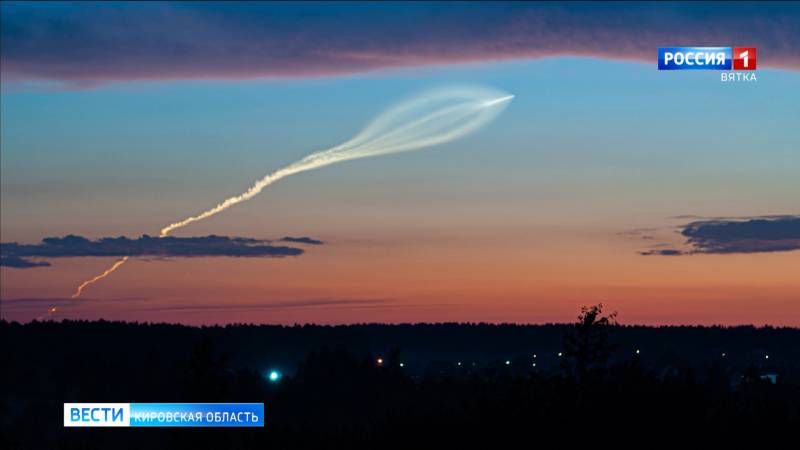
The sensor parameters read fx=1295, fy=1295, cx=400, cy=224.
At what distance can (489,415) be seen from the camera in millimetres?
52469

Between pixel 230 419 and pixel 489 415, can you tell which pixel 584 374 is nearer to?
pixel 489 415

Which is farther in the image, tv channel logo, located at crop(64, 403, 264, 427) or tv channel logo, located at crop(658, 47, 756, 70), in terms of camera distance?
tv channel logo, located at crop(64, 403, 264, 427)

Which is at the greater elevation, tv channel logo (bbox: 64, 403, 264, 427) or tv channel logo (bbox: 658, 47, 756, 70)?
tv channel logo (bbox: 658, 47, 756, 70)

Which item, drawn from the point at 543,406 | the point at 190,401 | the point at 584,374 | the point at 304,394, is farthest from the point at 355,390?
the point at 543,406

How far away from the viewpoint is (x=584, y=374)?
63.9 metres

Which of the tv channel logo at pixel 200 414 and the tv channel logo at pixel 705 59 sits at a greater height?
the tv channel logo at pixel 705 59

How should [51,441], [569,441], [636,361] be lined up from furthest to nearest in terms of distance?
1. [51,441]
2. [636,361]
3. [569,441]

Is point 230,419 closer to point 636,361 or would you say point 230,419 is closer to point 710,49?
point 636,361

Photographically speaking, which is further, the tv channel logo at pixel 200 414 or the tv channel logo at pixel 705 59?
the tv channel logo at pixel 200 414

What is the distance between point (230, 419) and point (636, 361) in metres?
48.3

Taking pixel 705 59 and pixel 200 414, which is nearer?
pixel 705 59

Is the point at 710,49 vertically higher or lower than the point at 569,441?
higher

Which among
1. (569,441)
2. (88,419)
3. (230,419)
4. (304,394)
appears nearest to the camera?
(569,441)

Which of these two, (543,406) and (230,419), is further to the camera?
(230,419)
